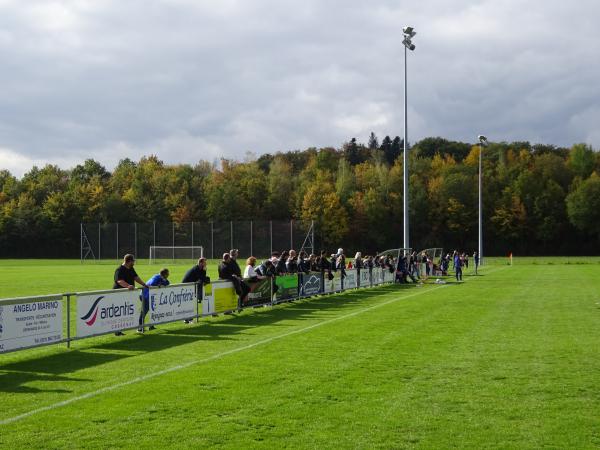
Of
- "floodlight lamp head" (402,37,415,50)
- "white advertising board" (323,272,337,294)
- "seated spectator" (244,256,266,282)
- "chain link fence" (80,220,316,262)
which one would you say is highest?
"floodlight lamp head" (402,37,415,50)

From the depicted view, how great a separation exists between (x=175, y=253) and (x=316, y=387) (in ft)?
222

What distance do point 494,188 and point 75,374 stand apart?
93.8 m

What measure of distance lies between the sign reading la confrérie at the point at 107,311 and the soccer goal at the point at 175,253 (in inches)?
2329

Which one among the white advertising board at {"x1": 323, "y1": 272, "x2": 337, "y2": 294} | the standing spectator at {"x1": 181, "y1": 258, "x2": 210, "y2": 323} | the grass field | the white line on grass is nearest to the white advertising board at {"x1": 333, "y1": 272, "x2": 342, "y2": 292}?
the white advertising board at {"x1": 323, "y1": 272, "x2": 337, "y2": 294}

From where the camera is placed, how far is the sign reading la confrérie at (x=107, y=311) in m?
14.0

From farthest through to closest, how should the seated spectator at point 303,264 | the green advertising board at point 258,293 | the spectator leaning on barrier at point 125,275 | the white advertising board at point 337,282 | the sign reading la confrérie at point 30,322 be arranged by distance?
1. the white advertising board at point 337,282
2. the seated spectator at point 303,264
3. the green advertising board at point 258,293
4. the spectator leaning on barrier at point 125,275
5. the sign reading la confrérie at point 30,322

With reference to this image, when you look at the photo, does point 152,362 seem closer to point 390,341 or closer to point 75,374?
point 75,374

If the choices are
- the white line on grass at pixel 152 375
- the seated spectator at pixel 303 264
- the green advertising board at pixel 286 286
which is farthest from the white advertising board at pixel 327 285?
the white line on grass at pixel 152 375

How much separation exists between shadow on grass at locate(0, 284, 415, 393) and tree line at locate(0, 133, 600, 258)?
65.5m

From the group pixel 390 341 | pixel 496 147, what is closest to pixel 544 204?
pixel 496 147

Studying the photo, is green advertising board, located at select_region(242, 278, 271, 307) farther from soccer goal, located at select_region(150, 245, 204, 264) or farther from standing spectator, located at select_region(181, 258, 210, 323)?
soccer goal, located at select_region(150, 245, 204, 264)

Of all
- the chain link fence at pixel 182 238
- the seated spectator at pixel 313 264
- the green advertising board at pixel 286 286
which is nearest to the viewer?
the green advertising board at pixel 286 286

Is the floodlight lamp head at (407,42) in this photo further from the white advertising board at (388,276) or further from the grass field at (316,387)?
the grass field at (316,387)

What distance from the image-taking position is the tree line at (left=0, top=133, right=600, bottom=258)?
299 ft
